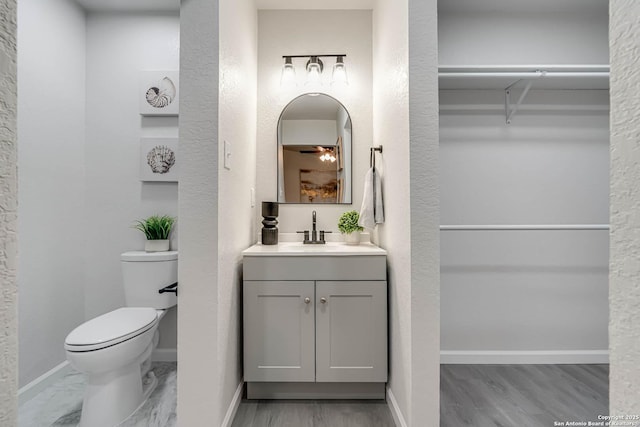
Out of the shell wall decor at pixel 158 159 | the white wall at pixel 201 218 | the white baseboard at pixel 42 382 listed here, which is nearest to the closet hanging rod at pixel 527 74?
the white wall at pixel 201 218

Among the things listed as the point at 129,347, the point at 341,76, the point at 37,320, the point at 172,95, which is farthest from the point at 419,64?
the point at 37,320

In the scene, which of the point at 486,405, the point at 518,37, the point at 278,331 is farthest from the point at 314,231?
the point at 518,37

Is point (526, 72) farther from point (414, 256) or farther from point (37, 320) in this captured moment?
point (37, 320)

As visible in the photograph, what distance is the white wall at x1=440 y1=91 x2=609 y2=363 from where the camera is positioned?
227 centimetres

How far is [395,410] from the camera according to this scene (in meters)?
1.63

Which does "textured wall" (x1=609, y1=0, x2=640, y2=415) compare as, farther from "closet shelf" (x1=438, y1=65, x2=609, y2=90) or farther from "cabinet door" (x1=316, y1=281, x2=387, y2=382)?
"closet shelf" (x1=438, y1=65, x2=609, y2=90)

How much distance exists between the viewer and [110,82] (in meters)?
2.32

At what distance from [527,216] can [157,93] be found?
288cm

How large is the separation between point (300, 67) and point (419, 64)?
47.1 inches

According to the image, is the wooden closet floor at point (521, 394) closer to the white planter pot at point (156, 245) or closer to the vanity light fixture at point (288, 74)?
the white planter pot at point (156, 245)

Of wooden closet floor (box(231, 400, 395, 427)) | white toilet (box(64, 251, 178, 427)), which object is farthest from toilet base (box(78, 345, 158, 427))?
wooden closet floor (box(231, 400, 395, 427))

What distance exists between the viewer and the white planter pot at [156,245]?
7.29ft

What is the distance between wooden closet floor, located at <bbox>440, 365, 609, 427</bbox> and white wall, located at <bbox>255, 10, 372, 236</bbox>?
129cm

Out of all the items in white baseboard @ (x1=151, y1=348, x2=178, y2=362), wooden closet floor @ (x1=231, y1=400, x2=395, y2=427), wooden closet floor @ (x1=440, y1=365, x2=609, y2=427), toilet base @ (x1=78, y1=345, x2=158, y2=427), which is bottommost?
wooden closet floor @ (x1=231, y1=400, x2=395, y2=427)
